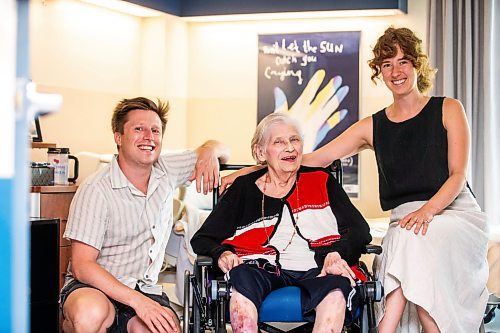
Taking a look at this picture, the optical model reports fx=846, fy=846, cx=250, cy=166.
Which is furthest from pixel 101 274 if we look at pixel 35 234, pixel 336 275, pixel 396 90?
pixel 396 90

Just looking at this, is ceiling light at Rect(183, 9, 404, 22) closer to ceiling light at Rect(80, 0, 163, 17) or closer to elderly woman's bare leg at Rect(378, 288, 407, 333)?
ceiling light at Rect(80, 0, 163, 17)

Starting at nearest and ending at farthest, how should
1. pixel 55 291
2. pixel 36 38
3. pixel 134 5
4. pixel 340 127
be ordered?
pixel 55 291 < pixel 36 38 < pixel 134 5 < pixel 340 127

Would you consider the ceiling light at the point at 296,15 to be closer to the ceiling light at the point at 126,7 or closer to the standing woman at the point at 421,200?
the ceiling light at the point at 126,7

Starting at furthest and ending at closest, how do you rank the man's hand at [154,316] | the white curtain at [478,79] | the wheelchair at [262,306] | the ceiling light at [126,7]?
the white curtain at [478,79] → the ceiling light at [126,7] → the wheelchair at [262,306] → the man's hand at [154,316]

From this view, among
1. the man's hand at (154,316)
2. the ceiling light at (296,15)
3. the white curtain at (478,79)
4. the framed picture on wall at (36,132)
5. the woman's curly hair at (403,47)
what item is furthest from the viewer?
the ceiling light at (296,15)

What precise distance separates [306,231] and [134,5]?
2.87 metres

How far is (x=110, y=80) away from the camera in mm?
5848

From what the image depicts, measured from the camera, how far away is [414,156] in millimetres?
3479

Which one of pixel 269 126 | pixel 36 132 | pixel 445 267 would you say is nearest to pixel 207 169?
pixel 269 126

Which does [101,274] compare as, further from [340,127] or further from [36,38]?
[340,127]

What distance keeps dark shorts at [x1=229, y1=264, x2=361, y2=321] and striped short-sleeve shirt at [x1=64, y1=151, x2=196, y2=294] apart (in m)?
0.37

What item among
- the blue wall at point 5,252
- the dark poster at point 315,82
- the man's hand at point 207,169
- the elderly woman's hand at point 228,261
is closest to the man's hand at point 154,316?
the elderly woman's hand at point 228,261

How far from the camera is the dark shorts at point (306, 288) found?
297 centimetres

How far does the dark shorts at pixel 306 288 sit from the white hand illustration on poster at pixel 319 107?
320 cm
